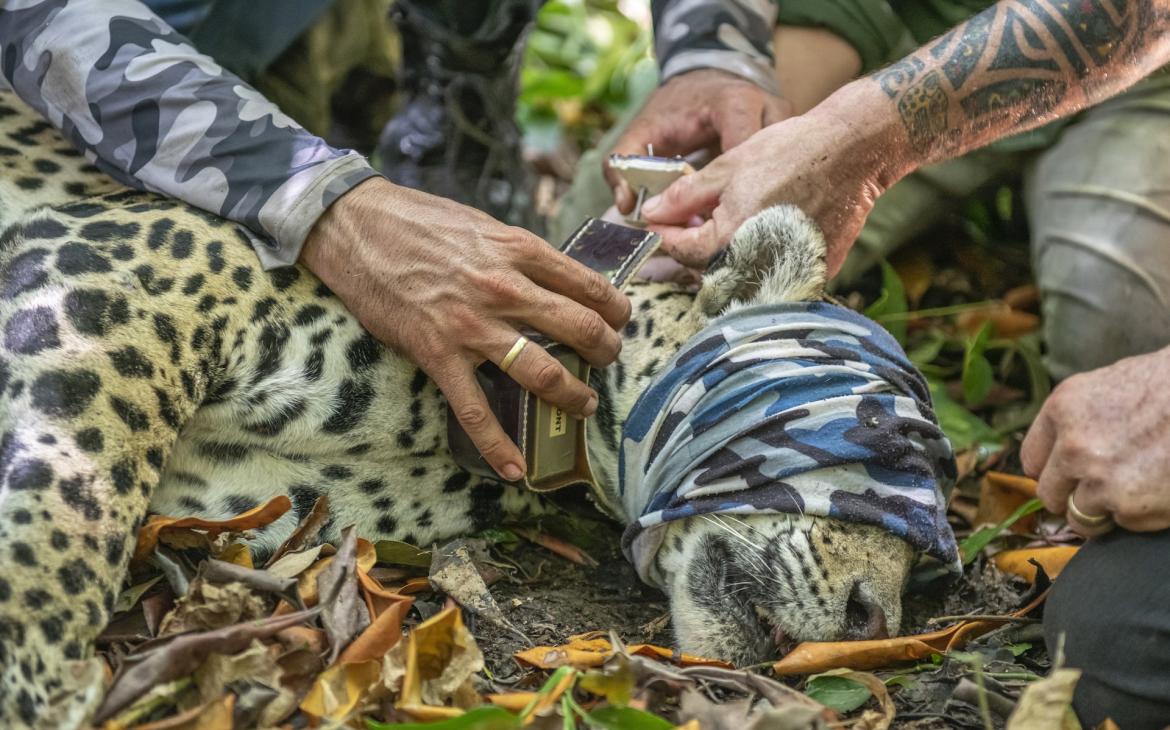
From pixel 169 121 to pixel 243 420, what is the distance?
2.28ft

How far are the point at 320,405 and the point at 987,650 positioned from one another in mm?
1525

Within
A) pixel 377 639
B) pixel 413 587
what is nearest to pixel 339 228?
pixel 413 587

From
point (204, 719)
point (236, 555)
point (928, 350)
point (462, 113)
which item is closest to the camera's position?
point (204, 719)

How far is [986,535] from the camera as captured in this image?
10.6 feet

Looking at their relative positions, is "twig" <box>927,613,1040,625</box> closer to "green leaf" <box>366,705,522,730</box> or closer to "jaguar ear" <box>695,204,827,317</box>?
"jaguar ear" <box>695,204,827,317</box>

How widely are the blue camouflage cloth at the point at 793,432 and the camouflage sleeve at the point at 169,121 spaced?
88 centimetres

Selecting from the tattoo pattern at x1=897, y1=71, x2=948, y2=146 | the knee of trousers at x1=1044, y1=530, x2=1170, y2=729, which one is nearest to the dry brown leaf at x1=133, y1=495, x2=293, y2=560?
the knee of trousers at x1=1044, y1=530, x2=1170, y2=729

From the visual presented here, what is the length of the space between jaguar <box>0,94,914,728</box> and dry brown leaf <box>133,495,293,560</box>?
0.11m

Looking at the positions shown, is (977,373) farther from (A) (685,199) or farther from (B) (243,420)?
(B) (243,420)

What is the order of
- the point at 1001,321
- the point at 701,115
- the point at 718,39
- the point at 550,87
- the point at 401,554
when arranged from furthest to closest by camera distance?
1. the point at 550,87
2. the point at 1001,321
3. the point at 718,39
4. the point at 701,115
5. the point at 401,554

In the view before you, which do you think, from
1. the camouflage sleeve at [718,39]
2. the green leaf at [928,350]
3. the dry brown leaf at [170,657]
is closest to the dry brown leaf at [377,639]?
the dry brown leaf at [170,657]

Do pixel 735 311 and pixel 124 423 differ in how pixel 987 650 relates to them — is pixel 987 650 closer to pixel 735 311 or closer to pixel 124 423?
pixel 735 311

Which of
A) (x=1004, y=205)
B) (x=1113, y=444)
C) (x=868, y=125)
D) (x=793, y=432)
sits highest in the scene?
(x=868, y=125)

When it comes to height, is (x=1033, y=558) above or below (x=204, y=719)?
below
